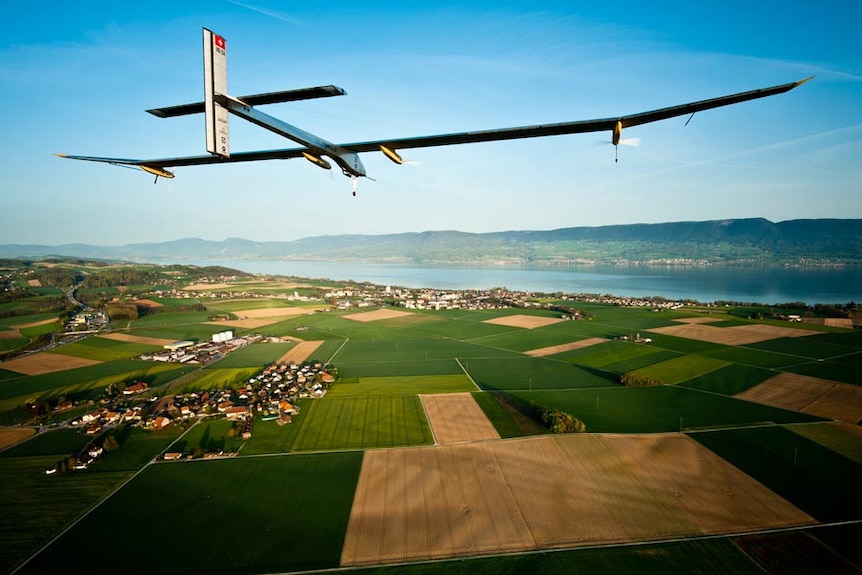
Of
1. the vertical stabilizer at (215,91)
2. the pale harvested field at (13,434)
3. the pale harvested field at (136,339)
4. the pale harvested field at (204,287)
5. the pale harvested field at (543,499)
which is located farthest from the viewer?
the pale harvested field at (204,287)

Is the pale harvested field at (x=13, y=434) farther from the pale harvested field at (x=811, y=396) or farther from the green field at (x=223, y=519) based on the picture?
the pale harvested field at (x=811, y=396)

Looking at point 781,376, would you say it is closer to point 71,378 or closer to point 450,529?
point 450,529

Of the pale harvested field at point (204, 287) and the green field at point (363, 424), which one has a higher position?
the pale harvested field at point (204, 287)

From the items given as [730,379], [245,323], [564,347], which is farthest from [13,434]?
[730,379]

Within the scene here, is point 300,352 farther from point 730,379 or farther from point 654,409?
point 730,379

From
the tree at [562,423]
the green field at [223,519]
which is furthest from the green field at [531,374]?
the green field at [223,519]

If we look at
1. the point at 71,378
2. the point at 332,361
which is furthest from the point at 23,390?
the point at 332,361

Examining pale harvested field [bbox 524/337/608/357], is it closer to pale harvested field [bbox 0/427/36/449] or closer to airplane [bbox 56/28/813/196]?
airplane [bbox 56/28/813/196]
